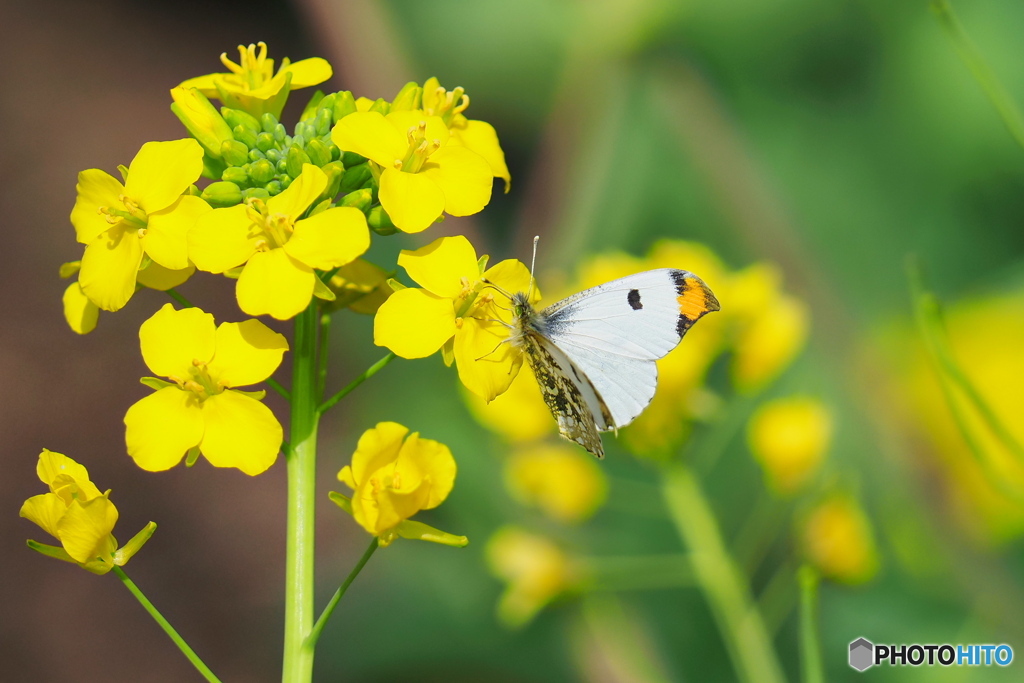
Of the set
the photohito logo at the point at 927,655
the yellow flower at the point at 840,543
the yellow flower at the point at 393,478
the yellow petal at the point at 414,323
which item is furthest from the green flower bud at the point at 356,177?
the photohito logo at the point at 927,655

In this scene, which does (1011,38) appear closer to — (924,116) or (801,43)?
(924,116)

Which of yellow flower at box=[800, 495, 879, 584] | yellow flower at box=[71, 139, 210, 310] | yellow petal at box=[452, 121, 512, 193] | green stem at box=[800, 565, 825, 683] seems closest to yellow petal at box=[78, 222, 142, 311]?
yellow flower at box=[71, 139, 210, 310]

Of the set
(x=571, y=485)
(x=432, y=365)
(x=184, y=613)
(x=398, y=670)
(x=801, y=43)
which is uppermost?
(x=801, y=43)

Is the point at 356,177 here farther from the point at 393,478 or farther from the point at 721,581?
the point at 721,581

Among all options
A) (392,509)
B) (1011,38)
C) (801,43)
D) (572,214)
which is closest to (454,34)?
(572,214)

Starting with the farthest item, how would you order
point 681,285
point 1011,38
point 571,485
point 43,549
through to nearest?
point 1011,38
point 571,485
point 681,285
point 43,549

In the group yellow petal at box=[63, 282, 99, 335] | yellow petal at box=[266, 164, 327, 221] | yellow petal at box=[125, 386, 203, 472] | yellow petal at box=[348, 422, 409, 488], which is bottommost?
yellow petal at box=[348, 422, 409, 488]

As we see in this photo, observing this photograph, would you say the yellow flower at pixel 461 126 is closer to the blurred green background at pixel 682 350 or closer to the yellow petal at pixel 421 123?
the yellow petal at pixel 421 123

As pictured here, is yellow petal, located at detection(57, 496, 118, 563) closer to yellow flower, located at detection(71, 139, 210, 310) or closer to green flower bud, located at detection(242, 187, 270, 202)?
yellow flower, located at detection(71, 139, 210, 310)
